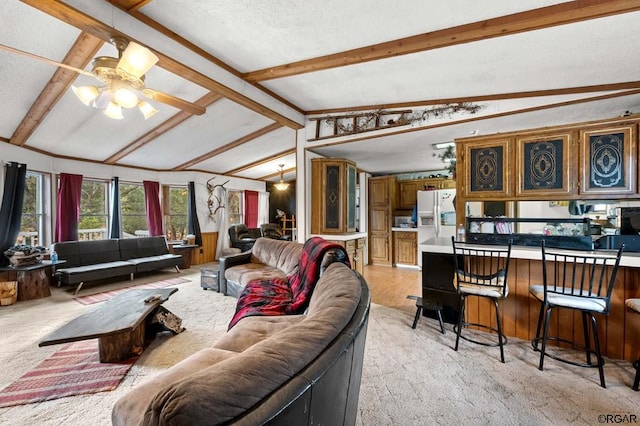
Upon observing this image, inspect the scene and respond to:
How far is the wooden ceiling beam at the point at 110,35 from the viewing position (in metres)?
1.77

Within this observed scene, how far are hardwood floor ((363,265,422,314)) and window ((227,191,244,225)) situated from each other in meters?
4.11

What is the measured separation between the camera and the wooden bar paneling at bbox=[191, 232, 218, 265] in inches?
274

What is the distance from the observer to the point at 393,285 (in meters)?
4.84

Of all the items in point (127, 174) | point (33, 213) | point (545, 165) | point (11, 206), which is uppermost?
point (127, 174)

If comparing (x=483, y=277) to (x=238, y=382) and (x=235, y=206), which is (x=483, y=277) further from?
(x=235, y=206)

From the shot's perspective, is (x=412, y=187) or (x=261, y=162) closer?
(x=412, y=187)

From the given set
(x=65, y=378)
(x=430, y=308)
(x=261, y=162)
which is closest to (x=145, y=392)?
(x=65, y=378)

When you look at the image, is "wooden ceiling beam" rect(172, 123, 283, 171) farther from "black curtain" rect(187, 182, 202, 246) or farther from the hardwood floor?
the hardwood floor

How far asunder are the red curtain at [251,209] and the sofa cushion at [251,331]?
21.2 feet

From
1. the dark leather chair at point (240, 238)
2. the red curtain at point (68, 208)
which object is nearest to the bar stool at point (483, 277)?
the dark leather chair at point (240, 238)

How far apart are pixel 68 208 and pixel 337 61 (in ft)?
18.2

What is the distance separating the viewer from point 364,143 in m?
4.26

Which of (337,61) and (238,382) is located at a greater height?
(337,61)

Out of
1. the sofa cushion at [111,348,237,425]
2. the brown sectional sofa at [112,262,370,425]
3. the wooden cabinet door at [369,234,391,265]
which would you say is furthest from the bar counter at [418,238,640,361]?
the wooden cabinet door at [369,234,391,265]
